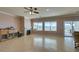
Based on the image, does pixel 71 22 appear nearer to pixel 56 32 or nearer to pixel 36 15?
pixel 56 32

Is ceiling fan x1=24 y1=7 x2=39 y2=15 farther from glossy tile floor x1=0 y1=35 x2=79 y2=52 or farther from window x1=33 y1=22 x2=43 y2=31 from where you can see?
glossy tile floor x1=0 y1=35 x2=79 y2=52

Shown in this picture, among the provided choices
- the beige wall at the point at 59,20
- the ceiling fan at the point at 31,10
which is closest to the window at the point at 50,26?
the beige wall at the point at 59,20

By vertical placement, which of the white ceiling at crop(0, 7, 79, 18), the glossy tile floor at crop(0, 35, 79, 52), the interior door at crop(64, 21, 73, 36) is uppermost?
the white ceiling at crop(0, 7, 79, 18)

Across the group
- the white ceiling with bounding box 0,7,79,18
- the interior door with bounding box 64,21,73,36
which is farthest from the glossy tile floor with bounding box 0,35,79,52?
the white ceiling with bounding box 0,7,79,18

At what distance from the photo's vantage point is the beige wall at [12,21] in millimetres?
2738

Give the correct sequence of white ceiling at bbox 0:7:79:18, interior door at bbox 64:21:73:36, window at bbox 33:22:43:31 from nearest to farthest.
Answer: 1. white ceiling at bbox 0:7:79:18
2. interior door at bbox 64:21:73:36
3. window at bbox 33:22:43:31

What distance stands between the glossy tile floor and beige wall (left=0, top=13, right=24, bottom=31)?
0.33 metres

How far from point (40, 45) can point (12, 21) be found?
900 millimetres

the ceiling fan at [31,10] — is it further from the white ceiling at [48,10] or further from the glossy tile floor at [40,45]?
the glossy tile floor at [40,45]

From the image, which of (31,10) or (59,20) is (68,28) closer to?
(59,20)

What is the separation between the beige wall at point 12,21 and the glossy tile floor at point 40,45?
325 millimetres

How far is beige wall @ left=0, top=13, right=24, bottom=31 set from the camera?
108 inches
